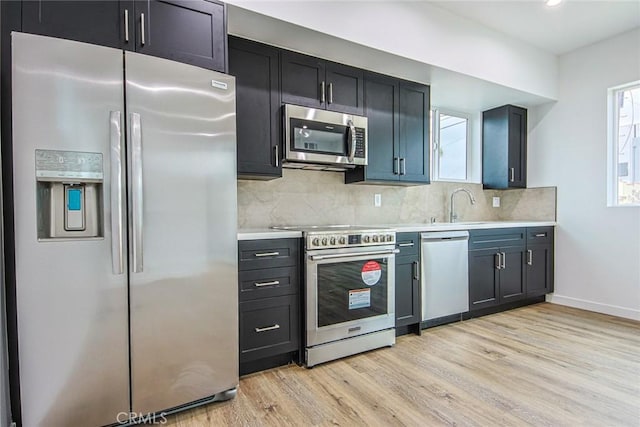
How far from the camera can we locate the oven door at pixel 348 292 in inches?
93.9

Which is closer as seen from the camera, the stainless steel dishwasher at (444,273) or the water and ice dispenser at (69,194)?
the water and ice dispenser at (69,194)

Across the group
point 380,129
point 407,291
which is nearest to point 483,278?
point 407,291

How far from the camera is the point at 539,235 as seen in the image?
3.91 metres

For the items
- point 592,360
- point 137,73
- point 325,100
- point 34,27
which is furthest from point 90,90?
point 592,360

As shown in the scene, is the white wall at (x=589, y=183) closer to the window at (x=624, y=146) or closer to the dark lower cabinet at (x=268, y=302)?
the window at (x=624, y=146)

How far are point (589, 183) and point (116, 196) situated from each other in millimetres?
4425

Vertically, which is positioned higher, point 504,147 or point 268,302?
point 504,147

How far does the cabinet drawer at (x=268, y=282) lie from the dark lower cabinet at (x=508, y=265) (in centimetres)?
188

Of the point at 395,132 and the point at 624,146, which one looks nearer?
the point at 395,132

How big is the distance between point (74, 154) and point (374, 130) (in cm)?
227

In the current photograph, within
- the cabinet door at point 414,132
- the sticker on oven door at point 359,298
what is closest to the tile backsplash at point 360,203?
the cabinet door at point 414,132

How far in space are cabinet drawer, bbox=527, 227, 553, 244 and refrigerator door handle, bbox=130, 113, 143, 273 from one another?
151 inches

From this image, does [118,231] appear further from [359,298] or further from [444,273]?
[444,273]

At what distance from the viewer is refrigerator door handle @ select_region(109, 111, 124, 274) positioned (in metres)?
1.59
